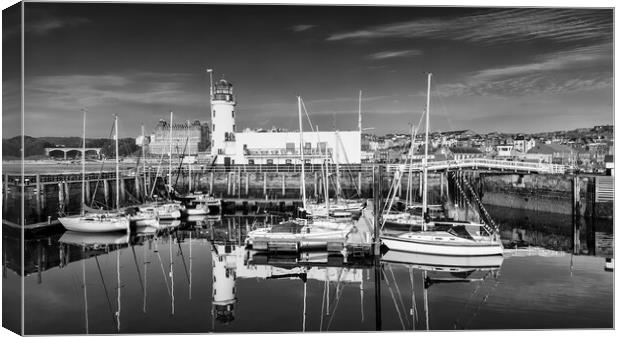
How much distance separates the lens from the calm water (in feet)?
28.3

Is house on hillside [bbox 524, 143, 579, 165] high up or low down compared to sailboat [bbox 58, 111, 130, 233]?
up

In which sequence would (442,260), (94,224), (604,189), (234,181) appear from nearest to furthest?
(442,260), (94,224), (604,189), (234,181)

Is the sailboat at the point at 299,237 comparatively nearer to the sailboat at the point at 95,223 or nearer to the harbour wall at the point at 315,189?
the sailboat at the point at 95,223

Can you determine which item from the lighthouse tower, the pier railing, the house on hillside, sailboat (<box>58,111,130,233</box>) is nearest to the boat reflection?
sailboat (<box>58,111,130,233</box>)

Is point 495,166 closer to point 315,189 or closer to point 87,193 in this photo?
point 315,189

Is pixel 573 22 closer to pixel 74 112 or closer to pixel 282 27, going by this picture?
pixel 282 27

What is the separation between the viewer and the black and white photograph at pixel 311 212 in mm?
8289

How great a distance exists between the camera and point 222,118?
32.7 meters

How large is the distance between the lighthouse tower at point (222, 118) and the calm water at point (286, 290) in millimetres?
16718

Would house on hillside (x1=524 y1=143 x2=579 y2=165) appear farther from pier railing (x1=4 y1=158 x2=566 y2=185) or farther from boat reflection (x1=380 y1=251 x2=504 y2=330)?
boat reflection (x1=380 y1=251 x2=504 y2=330)

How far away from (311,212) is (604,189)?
8787 millimetres

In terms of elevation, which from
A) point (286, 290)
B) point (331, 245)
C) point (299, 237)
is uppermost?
point (299, 237)

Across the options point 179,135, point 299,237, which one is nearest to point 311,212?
point 299,237

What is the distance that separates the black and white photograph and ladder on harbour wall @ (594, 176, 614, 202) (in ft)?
0.33
